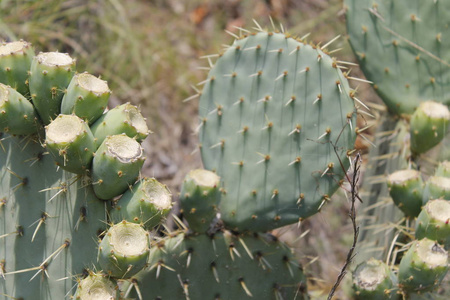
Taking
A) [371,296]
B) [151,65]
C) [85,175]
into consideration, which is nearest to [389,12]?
[371,296]

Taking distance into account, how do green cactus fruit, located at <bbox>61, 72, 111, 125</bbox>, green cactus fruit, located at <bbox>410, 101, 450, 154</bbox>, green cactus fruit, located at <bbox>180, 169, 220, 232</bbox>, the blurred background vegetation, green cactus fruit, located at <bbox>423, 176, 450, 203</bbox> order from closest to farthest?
green cactus fruit, located at <bbox>61, 72, 111, 125</bbox> → green cactus fruit, located at <bbox>180, 169, 220, 232</bbox> → green cactus fruit, located at <bbox>423, 176, 450, 203</bbox> → green cactus fruit, located at <bbox>410, 101, 450, 154</bbox> → the blurred background vegetation

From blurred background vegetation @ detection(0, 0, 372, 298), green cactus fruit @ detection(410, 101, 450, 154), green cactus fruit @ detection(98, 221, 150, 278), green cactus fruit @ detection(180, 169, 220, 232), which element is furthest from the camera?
blurred background vegetation @ detection(0, 0, 372, 298)

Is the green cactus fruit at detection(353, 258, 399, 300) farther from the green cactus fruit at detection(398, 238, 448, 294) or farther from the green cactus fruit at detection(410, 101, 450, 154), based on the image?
the green cactus fruit at detection(410, 101, 450, 154)

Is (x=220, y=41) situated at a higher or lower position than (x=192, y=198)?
lower

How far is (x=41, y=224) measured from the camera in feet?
4.90

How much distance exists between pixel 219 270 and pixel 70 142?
0.64 m

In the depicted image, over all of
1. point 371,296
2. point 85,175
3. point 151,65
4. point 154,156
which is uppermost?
point 85,175

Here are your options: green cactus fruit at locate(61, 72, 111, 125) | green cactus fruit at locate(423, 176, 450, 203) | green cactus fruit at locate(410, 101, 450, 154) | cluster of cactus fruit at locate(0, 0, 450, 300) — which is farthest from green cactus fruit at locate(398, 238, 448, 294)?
green cactus fruit at locate(61, 72, 111, 125)

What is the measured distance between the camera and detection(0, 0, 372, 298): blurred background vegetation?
291 cm

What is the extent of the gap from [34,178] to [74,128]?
25 centimetres

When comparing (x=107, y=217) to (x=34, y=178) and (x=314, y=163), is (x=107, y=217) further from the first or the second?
(x=314, y=163)

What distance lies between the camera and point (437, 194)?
5.81 feet

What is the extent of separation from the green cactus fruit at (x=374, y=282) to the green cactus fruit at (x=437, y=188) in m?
0.26

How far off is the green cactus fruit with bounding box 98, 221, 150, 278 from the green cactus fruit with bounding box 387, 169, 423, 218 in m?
0.90
